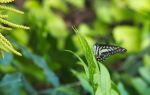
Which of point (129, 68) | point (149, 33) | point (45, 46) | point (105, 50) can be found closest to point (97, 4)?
point (149, 33)

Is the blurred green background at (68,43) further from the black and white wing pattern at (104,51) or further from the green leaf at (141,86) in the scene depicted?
the black and white wing pattern at (104,51)

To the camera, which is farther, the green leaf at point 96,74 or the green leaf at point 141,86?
the green leaf at point 141,86

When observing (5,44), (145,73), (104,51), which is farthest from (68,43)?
(5,44)

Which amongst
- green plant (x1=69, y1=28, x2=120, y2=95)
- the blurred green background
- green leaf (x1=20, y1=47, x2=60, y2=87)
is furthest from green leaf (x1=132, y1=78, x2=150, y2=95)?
green plant (x1=69, y1=28, x2=120, y2=95)

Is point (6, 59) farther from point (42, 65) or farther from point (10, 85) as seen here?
point (42, 65)

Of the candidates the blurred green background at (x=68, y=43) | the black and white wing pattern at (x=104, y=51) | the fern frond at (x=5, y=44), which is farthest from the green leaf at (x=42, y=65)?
the fern frond at (x=5, y=44)

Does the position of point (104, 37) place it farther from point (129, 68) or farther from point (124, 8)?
point (129, 68)
